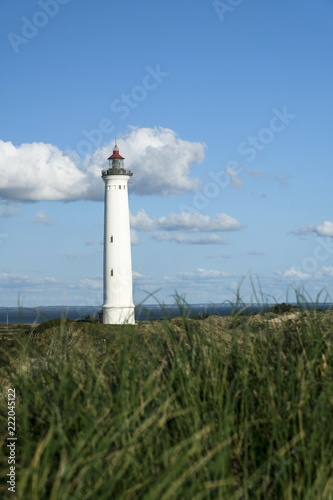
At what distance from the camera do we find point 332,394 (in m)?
4.19

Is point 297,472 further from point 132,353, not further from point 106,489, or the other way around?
point 132,353

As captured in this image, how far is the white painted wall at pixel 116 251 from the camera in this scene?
33.7 meters

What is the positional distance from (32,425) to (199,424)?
1283 millimetres

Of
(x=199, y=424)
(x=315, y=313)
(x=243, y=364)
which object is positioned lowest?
(x=199, y=424)

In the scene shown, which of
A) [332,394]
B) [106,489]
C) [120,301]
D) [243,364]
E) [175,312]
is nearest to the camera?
[106,489]

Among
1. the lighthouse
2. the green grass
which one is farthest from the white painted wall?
the green grass

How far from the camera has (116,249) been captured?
111 feet

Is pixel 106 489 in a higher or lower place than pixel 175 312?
lower

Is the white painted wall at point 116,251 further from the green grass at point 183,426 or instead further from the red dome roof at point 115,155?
the green grass at point 183,426

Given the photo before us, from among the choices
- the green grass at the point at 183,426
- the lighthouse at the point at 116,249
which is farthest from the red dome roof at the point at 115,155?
the green grass at the point at 183,426

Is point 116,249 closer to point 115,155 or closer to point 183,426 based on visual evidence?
point 115,155

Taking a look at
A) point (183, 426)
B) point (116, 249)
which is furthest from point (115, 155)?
point (183, 426)

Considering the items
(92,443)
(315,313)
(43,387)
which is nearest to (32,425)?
(43,387)

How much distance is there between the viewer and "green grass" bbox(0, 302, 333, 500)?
3.33 m
